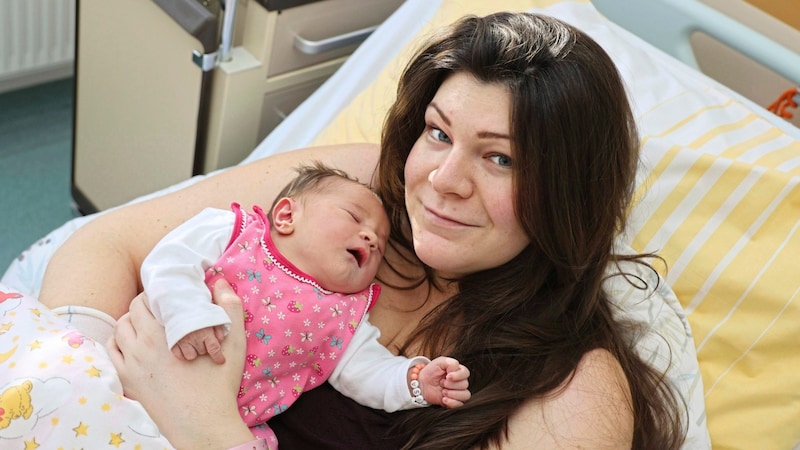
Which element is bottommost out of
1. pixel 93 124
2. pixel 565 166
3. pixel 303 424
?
pixel 93 124

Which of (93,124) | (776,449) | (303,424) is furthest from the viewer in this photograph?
(93,124)

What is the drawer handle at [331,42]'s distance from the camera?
6.52 feet

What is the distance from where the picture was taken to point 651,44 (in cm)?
201

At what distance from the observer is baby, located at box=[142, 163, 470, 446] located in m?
1.25

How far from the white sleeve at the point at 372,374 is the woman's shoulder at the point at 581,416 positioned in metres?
0.16

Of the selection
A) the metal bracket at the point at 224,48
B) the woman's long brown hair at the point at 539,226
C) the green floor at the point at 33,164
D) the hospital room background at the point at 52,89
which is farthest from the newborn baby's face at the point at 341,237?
the green floor at the point at 33,164

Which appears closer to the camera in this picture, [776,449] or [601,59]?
[601,59]

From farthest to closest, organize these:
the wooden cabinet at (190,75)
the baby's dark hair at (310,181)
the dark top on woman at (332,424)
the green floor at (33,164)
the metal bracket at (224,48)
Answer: the green floor at (33,164) → the wooden cabinet at (190,75) → the metal bracket at (224,48) → the baby's dark hair at (310,181) → the dark top on woman at (332,424)

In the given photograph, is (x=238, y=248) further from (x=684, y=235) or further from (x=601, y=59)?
(x=684, y=235)

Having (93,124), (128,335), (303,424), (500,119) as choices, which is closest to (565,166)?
(500,119)

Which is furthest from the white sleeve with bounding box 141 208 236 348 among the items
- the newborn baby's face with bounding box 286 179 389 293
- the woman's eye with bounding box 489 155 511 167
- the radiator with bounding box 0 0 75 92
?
the radiator with bounding box 0 0 75 92

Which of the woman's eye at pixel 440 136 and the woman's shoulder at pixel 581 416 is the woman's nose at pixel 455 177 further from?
the woman's shoulder at pixel 581 416

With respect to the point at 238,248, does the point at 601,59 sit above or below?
above

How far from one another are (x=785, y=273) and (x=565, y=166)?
0.51 meters
